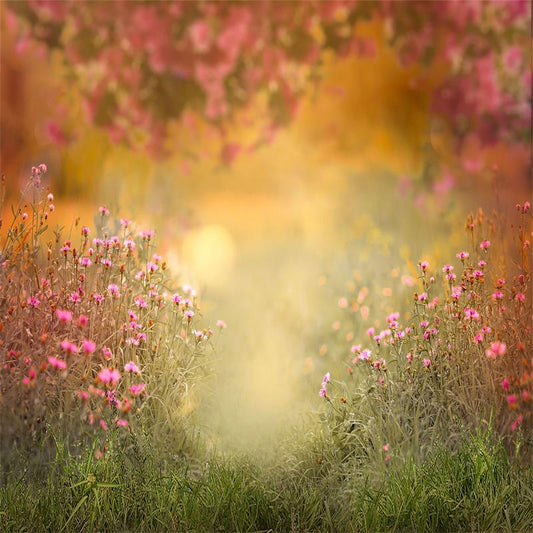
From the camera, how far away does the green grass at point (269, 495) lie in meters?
3.05

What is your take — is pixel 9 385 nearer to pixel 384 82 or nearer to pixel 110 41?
pixel 110 41

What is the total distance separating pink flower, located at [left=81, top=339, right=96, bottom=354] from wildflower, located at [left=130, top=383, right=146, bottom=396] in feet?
0.89

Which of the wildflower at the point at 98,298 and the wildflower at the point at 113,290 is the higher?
the wildflower at the point at 113,290

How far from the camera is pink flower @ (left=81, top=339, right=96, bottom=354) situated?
3.37 meters

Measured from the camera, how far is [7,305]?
3455 millimetres

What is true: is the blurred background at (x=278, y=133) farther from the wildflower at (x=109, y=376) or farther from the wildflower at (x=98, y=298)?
the wildflower at (x=109, y=376)

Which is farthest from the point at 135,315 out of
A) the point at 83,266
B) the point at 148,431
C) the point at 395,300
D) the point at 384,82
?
the point at 384,82

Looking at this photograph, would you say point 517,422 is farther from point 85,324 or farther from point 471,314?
point 85,324

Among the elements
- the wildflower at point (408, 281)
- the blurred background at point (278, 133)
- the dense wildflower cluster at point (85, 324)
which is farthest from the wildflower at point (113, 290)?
the wildflower at point (408, 281)

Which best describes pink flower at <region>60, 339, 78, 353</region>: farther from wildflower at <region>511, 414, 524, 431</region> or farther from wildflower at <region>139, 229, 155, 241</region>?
wildflower at <region>511, 414, 524, 431</region>

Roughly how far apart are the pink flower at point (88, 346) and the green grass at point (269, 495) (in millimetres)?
481

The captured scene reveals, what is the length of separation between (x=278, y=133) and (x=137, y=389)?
147cm

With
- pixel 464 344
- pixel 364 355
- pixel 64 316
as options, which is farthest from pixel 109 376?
pixel 464 344

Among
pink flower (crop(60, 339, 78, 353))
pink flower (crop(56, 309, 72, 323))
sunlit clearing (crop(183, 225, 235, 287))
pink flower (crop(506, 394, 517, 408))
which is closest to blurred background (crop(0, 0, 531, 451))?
sunlit clearing (crop(183, 225, 235, 287))
